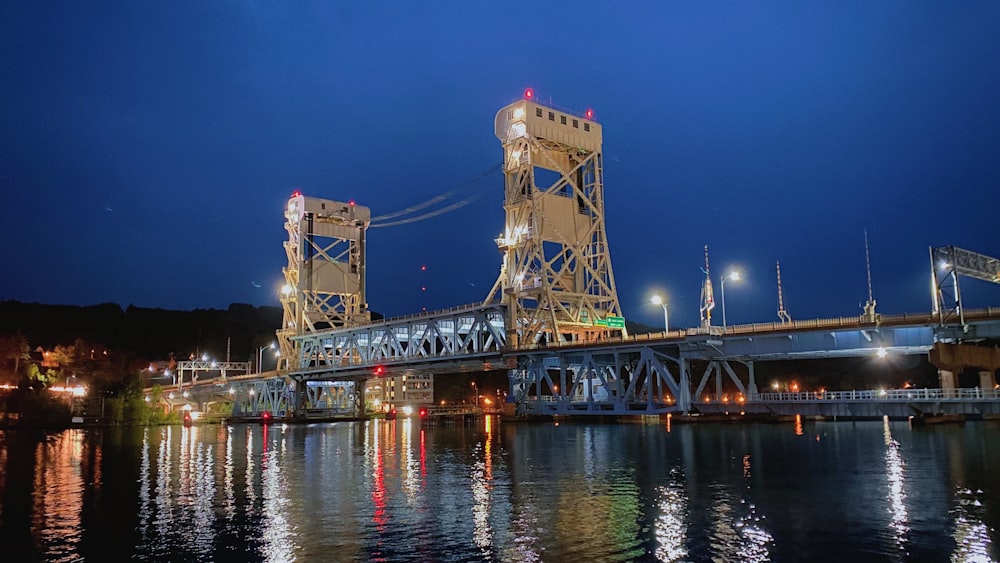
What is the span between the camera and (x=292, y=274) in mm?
119000

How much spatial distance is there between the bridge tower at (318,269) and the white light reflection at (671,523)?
88.9 metres

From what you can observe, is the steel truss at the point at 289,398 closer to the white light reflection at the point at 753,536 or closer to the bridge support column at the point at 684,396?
the bridge support column at the point at 684,396

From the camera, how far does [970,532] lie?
2205 cm

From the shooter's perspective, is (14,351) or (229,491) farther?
(14,351)

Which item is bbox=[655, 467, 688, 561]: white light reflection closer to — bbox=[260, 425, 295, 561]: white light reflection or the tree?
bbox=[260, 425, 295, 561]: white light reflection

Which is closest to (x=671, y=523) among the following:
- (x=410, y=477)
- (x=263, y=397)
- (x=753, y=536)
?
(x=753, y=536)

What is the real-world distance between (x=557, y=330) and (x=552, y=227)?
12.1 metres

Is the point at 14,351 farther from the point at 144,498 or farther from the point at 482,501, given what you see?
the point at 482,501

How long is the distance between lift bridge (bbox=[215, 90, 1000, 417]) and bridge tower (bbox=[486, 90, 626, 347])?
0.53 ft

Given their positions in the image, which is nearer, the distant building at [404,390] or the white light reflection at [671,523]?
the white light reflection at [671,523]

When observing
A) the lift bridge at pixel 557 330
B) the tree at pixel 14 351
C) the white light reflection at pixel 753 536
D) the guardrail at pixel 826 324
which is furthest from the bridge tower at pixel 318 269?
the white light reflection at pixel 753 536

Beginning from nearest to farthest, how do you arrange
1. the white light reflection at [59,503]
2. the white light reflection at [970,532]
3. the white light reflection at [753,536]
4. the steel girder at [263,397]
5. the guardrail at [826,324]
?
the white light reflection at [970,532] < the white light reflection at [753,536] < the white light reflection at [59,503] < the guardrail at [826,324] < the steel girder at [263,397]

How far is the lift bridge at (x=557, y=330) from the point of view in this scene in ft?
173

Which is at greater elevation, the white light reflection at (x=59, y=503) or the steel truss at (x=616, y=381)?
the steel truss at (x=616, y=381)
